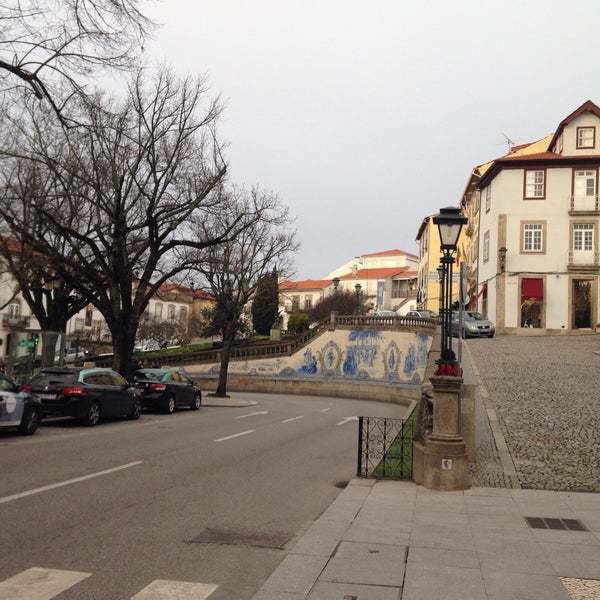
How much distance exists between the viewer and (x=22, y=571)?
17.9ft

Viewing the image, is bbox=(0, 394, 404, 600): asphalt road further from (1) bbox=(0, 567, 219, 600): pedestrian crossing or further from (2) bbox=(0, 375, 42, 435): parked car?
(2) bbox=(0, 375, 42, 435): parked car

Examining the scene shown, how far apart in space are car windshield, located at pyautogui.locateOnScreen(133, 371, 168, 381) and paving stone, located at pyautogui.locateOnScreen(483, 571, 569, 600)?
20.1m

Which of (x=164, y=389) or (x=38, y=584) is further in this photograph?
(x=164, y=389)

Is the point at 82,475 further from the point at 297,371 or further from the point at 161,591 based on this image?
the point at 297,371

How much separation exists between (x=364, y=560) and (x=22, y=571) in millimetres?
2779

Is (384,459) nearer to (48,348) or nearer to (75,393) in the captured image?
(75,393)

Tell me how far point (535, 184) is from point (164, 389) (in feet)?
104

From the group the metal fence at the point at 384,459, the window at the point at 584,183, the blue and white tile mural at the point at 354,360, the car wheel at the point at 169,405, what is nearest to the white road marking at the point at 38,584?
the metal fence at the point at 384,459

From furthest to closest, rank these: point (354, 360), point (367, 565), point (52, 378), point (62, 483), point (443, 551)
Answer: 1. point (354, 360)
2. point (52, 378)
3. point (62, 483)
4. point (443, 551)
5. point (367, 565)

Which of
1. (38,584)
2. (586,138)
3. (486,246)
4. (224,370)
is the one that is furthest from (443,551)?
(486,246)

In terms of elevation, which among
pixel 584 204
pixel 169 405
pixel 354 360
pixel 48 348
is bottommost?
pixel 169 405

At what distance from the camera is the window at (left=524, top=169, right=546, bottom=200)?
4562 cm

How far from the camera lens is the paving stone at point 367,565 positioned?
5.38m

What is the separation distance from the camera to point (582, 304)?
148 ft
